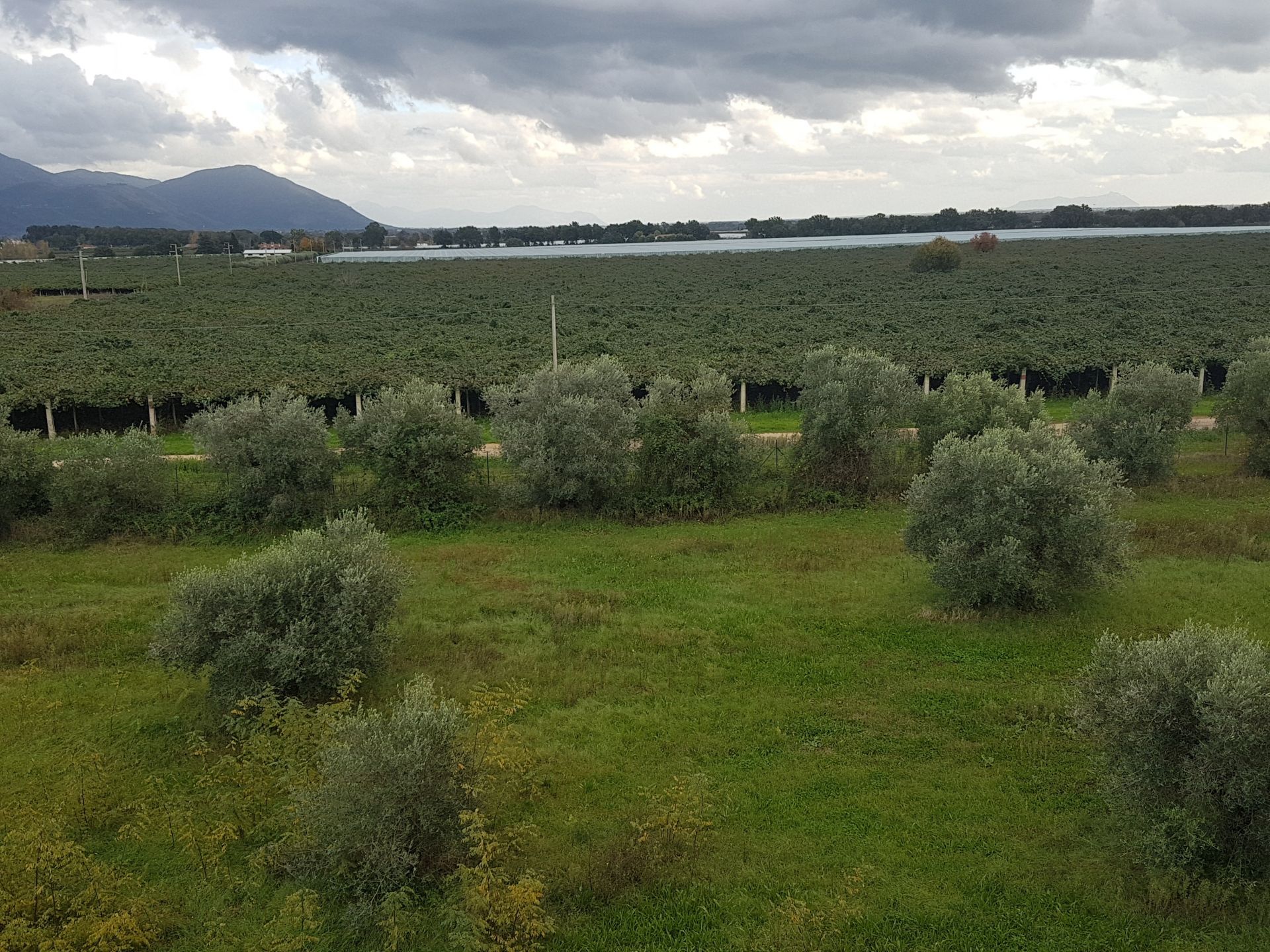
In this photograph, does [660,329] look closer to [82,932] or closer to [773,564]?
[773,564]

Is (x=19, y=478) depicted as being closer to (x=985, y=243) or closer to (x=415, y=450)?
(x=415, y=450)

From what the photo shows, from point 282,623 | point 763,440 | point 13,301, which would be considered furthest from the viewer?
point 13,301

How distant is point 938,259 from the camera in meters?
A: 123

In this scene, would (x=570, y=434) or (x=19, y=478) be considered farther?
(x=570, y=434)

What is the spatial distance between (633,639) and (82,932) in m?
12.5

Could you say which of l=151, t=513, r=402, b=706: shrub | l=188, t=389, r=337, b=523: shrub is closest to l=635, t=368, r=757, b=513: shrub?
l=188, t=389, r=337, b=523: shrub

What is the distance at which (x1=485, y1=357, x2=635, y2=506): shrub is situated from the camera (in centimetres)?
3122

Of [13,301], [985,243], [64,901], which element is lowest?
[64,901]

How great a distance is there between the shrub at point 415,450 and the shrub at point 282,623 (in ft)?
40.0

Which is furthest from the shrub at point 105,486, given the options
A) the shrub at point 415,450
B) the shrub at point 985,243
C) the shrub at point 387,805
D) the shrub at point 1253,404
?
the shrub at point 985,243

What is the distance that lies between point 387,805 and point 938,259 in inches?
4838

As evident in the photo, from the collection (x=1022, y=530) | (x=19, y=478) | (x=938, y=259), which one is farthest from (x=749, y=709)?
(x=938, y=259)

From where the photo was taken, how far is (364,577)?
1894 centimetres

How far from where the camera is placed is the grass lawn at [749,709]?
42.0ft
